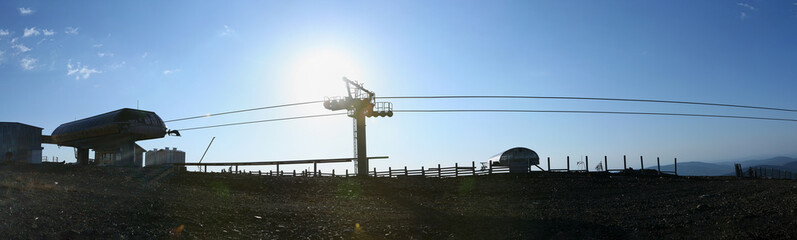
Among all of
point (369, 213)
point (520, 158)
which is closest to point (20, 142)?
point (369, 213)

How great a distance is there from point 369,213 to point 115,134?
34251 mm

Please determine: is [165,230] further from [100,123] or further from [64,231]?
[100,123]

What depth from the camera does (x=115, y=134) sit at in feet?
146


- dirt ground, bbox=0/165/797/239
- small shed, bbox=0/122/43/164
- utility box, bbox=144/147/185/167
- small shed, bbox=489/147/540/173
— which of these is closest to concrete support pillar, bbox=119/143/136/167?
small shed, bbox=0/122/43/164

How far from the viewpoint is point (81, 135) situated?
48406 mm

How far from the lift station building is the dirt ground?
16634 mm

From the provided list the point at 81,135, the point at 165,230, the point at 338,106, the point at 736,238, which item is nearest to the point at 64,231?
the point at 165,230

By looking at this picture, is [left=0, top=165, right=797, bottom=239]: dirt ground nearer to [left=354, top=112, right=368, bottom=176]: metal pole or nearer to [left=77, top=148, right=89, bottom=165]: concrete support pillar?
[left=354, top=112, right=368, bottom=176]: metal pole

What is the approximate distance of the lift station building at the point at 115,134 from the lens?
44.2m

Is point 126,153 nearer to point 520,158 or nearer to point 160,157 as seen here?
point 160,157

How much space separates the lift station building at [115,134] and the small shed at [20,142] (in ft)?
9.68

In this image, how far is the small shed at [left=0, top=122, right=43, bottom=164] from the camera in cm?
4569

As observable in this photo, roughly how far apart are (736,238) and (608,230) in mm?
3487

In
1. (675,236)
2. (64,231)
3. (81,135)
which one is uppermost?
(81,135)
